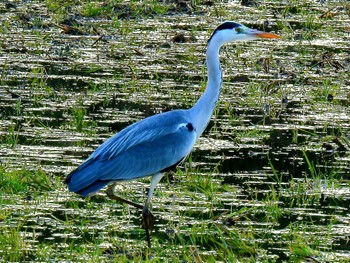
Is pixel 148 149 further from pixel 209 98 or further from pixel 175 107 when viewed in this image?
pixel 175 107

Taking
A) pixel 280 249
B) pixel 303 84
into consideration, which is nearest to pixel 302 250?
pixel 280 249

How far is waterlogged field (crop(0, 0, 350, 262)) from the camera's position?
22.3 feet

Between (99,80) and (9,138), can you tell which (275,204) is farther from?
(99,80)

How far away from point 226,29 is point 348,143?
1.82 metres

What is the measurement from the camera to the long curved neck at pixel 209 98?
7453 mm

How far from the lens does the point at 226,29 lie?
7.76 meters

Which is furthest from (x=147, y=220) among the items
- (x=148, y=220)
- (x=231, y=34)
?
(x=231, y=34)

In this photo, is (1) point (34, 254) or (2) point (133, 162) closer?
(1) point (34, 254)

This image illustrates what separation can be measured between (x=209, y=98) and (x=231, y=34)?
0.60 meters

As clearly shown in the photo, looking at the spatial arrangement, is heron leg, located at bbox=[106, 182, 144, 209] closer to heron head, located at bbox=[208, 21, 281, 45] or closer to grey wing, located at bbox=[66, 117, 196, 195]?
grey wing, located at bbox=[66, 117, 196, 195]

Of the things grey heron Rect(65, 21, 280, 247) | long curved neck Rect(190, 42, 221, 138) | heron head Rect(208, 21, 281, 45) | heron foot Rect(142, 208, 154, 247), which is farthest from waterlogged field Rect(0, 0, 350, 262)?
heron head Rect(208, 21, 281, 45)

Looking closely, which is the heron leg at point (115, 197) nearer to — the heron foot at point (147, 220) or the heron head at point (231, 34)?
the heron foot at point (147, 220)

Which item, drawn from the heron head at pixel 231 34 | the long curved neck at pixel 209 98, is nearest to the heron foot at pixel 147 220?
the long curved neck at pixel 209 98

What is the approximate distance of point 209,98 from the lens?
24.6 feet
